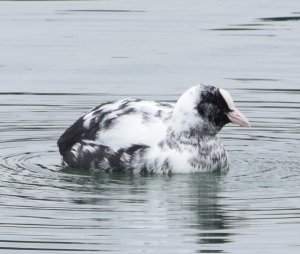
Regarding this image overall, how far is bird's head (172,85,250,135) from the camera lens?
51.6ft

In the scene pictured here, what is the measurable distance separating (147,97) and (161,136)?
450 centimetres

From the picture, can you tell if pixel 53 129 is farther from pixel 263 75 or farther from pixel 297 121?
pixel 263 75

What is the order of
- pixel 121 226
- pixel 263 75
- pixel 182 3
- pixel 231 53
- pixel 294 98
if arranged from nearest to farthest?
pixel 121 226
pixel 294 98
pixel 263 75
pixel 231 53
pixel 182 3

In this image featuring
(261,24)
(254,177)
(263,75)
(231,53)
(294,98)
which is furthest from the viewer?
(261,24)

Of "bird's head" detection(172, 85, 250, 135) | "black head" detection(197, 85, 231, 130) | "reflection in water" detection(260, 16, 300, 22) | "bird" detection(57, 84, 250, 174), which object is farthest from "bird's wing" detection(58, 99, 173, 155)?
"reflection in water" detection(260, 16, 300, 22)

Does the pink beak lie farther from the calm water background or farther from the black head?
the calm water background

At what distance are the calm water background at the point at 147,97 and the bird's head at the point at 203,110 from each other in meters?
0.55

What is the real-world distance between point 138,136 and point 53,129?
2759 mm

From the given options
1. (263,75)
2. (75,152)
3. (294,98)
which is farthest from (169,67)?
(75,152)

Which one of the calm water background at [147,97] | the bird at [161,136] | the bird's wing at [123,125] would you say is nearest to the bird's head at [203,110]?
the bird at [161,136]

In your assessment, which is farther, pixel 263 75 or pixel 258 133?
pixel 263 75

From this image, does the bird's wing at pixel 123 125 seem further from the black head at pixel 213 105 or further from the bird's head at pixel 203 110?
the black head at pixel 213 105

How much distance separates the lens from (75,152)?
1599 cm

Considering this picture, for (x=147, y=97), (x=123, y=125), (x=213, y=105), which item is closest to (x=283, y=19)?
(x=147, y=97)
